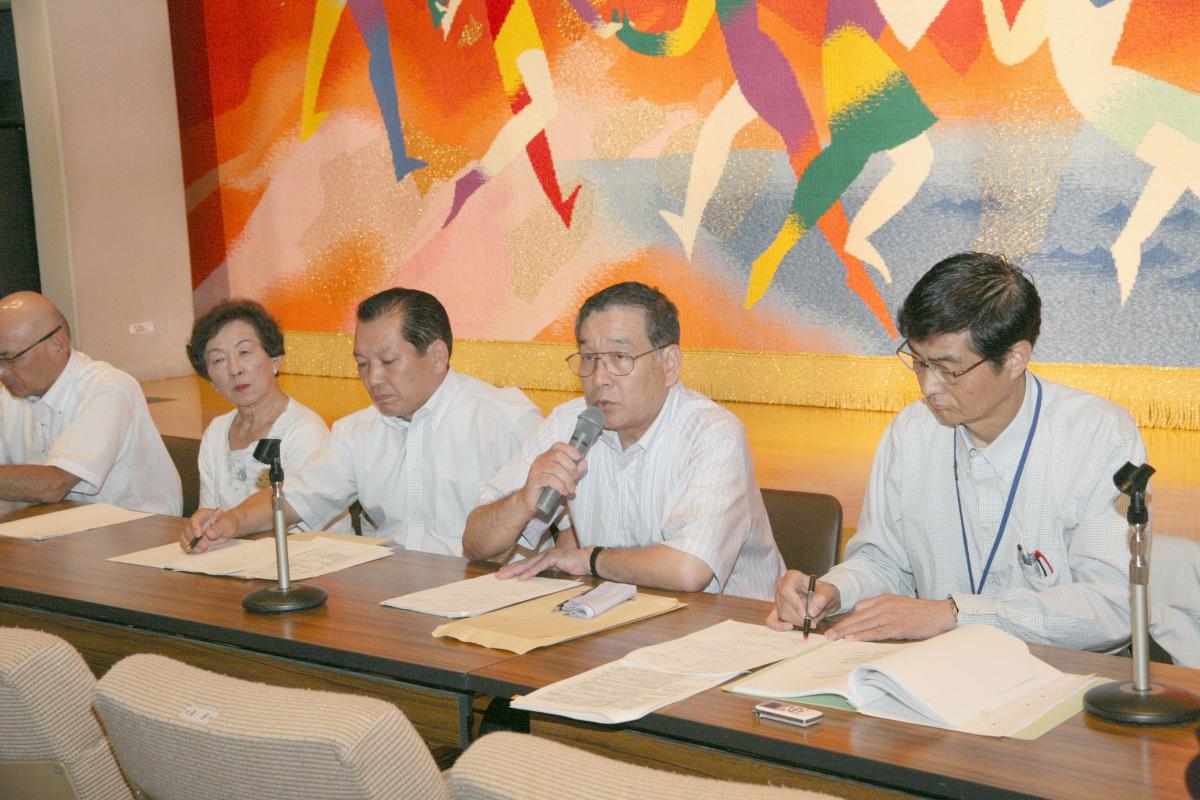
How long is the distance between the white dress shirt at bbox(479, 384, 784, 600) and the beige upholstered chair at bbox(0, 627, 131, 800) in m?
1.17

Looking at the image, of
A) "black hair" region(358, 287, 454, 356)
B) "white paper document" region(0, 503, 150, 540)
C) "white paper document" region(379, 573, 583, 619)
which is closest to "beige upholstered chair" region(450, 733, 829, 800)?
"white paper document" region(379, 573, 583, 619)

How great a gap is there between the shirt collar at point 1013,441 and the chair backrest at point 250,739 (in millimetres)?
1387

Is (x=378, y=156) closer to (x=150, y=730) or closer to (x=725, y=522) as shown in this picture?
(x=725, y=522)

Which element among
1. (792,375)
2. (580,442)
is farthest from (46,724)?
(792,375)

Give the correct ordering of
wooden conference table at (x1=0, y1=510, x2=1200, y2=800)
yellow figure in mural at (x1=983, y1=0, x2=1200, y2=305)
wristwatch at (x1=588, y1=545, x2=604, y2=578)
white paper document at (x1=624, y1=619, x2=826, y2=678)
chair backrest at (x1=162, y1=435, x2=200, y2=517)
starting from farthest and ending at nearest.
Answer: yellow figure in mural at (x1=983, y1=0, x2=1200, y2=305), chair backrest at (x1=162, y1=435, x2=200, y2=517), wristwatch at (x1=588, y1=545, x2=604, y2=578), white paper document at (x1=624, y1=619, x2=826, y2=678), wooden conference table at (x1=0, y1=510, x2=1200, y2=800)

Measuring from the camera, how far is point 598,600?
237 cm

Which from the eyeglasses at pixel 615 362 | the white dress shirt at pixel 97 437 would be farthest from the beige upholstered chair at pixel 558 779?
the white dress shirt at pixel 97 437

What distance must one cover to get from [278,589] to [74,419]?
6.33ft

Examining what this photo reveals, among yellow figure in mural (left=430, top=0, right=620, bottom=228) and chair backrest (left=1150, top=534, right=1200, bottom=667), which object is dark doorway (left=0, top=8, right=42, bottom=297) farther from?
chair backrest (left=1150, top=534, right=1200, bottom=667)

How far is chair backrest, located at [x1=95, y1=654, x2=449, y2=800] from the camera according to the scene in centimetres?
147

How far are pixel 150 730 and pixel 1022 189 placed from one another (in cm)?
626

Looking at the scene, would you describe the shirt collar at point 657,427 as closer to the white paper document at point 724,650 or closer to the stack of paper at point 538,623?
the stack of paper at point 538,623

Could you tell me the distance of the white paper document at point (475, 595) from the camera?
2.42 meters

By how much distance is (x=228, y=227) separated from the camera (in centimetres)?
1044
